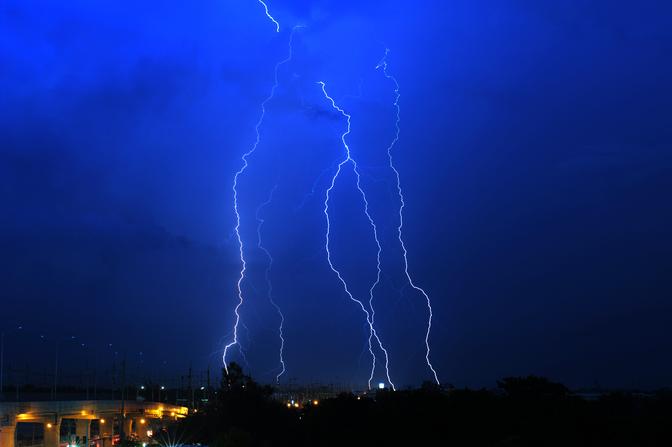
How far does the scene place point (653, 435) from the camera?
67.9 ft

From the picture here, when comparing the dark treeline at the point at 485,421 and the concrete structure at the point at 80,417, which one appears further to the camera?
the concrete structure at the point at 80,417

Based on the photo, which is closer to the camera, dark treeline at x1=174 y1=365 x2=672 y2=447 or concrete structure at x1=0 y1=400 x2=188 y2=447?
dark treeline at x1=174 y1=365 x2=672 y2=447

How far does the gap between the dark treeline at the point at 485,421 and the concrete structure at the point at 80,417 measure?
17.6m

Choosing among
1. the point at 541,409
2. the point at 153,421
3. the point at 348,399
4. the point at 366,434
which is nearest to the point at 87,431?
the point at 153,421

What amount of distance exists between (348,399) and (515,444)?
14507 mm

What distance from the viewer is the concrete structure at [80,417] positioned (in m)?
49.1

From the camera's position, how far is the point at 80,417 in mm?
67938

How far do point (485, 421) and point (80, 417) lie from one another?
49321 millimetres

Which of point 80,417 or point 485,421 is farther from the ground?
point 80,417

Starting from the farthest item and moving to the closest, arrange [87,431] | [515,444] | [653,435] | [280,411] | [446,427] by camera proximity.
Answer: [87,431]
[280,411]
[446,427]
[515,444]
[653,435]

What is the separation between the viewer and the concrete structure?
1934 inches

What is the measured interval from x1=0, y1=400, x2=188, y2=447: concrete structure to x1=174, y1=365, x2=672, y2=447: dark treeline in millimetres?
17648

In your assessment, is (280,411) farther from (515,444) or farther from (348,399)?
(515,444)

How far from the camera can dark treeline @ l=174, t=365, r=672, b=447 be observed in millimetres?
21911
